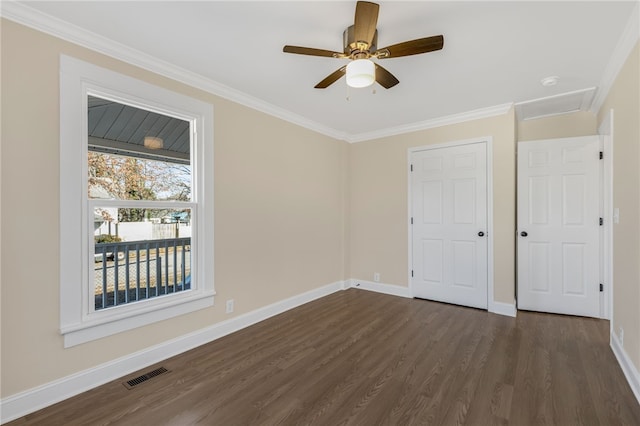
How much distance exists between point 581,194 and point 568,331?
156 cm

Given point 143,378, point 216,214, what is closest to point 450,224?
point 216,214

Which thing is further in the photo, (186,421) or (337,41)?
(337,41)

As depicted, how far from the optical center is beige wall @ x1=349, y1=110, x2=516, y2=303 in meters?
3.56

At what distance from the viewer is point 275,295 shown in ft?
11.9

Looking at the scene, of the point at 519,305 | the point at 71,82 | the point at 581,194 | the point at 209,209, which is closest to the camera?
the point at 71,82

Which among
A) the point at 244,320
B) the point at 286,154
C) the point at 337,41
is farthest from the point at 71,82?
the point at 244,320

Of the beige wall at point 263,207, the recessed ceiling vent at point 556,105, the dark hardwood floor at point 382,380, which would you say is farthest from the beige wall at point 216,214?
the recessed ceiling vent at point 556,105

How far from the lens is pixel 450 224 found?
403 centimetres

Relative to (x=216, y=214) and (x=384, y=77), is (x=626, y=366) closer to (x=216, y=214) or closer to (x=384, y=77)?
(x=384, y=77)

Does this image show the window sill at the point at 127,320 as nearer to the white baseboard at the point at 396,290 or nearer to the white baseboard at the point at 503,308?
the white baseboard at the point at 396,290

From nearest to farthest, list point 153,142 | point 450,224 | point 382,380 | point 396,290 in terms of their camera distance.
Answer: point 382,380, point 153,142, point 450,224, point 396,290

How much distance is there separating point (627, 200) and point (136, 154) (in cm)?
389

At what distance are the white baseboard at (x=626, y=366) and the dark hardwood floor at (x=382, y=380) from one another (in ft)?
0.18

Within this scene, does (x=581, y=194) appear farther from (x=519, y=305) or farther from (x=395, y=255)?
(x=395, y=255)
